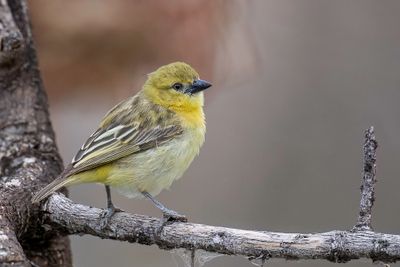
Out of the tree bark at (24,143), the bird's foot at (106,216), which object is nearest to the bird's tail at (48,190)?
the tree bark at (24,143)

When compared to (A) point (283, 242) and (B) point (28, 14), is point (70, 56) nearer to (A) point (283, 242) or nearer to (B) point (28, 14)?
(B) point (28, 14)

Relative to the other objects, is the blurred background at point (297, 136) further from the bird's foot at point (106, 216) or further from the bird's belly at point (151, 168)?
the bird's foot at point (106, 216)

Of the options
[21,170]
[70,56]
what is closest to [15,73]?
[70,56]

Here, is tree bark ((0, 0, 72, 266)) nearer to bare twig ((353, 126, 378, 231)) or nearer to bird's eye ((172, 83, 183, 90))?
bird's eye ((172, 83, 183, 90))

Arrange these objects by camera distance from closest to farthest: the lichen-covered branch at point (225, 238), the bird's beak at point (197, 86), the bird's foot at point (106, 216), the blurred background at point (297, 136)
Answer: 1. the lichen-covered branch at point (225, 238)
2. the bird's foot at point (106, 216)
3. the bird's beak at point (197, 86)
4. the blurred background at point (297, 136)

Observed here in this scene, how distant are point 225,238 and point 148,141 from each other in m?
1.11

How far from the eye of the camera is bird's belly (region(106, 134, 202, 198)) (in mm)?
4867

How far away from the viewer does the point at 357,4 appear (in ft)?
23.8

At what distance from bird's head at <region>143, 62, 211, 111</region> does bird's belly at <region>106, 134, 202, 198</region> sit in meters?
0.37

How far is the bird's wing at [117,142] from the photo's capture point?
4780 millimetres

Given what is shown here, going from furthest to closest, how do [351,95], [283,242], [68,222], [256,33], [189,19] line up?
1. [351,95]
2. [256,33]
3. [189,19]
4. [68,222]
5. [283,242]

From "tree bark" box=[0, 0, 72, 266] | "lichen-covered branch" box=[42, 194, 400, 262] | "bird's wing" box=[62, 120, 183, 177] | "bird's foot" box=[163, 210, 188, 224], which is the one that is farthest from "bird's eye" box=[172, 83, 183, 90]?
"bird's foot" box=[163, 210, 188, 224]

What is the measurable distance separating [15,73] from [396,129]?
10.4 ft

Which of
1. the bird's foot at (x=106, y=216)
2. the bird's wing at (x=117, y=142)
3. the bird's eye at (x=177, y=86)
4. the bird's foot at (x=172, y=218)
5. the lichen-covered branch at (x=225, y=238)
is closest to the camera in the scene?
the lichen-covered branch at (x=225, y=238)
